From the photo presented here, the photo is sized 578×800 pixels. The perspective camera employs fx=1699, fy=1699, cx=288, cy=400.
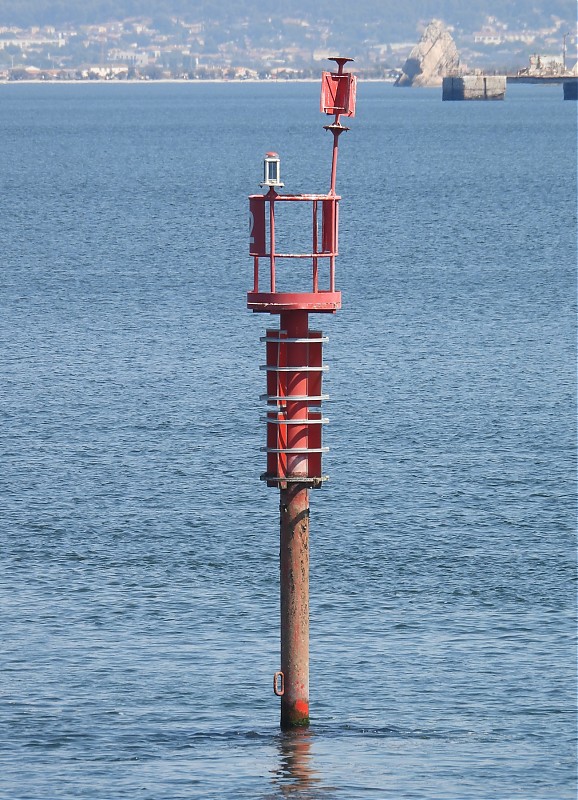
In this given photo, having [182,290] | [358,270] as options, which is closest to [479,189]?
[358,270]

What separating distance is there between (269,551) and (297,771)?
1123 centimetres

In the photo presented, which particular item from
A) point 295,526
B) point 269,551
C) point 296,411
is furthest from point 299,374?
point 269,551

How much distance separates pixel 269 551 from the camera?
35.5m

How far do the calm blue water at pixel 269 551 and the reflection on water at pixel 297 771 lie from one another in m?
0.04

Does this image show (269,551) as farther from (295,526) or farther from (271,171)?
(271,171)

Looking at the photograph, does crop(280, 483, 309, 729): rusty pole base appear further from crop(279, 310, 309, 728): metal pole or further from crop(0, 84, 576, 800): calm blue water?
crop(0, 84, 576, 800): calm blue water

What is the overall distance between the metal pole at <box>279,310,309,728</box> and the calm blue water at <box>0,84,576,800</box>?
1621mm

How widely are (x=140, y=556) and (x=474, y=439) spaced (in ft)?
46.9

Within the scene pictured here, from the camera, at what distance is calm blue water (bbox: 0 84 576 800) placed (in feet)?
82.7

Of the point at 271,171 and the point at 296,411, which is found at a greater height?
the point at 271,171

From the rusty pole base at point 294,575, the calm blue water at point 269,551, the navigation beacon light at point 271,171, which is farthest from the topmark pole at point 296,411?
the calm blue water at point 269,551

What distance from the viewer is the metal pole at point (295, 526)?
24594 mm

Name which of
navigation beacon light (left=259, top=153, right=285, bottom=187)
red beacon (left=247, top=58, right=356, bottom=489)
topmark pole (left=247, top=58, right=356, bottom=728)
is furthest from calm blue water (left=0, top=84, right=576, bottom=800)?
navigation beacon light (left=259, top=153, right=285, bottom=187)

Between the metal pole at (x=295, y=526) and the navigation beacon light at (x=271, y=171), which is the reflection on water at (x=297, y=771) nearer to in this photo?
the metal pole at (x=295, y=526)
